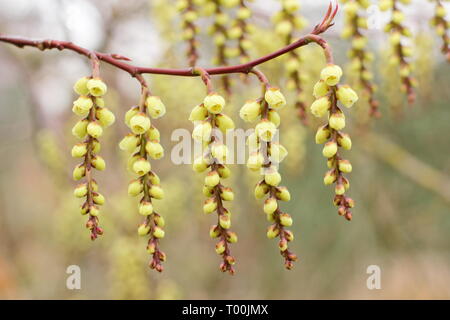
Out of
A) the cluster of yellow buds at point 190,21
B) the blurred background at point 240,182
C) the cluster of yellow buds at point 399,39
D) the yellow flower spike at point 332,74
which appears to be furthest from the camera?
the blurred background at point 240,182

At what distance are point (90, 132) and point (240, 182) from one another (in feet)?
9.16

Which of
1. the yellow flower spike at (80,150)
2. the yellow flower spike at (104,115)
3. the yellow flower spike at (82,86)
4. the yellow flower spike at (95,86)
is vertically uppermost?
the yellow flower spike at (82,86)

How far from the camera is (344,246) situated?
4.20 m

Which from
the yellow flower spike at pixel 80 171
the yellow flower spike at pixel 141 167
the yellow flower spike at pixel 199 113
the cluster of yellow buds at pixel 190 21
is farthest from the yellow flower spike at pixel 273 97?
the cluster of yellow buds at pixel 190 21

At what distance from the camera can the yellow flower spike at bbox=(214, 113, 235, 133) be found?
3.01 feet

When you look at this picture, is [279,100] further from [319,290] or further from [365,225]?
[319,290]

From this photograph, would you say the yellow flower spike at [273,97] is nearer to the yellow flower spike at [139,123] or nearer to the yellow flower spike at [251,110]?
the yellow flower spike at [251,110]

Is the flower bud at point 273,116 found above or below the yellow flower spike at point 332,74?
below

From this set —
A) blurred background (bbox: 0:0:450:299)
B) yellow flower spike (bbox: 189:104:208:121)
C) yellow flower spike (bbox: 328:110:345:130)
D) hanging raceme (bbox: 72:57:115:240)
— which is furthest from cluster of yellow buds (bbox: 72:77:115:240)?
blurred background (bbox: 0:0:450:299)

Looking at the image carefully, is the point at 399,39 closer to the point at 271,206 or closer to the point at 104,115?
the point at 271,206

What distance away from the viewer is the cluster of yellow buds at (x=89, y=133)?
0.92 metres

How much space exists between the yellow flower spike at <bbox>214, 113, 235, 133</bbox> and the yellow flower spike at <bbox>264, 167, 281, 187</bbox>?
10 centimetres

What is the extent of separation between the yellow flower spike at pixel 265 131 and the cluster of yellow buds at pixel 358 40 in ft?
1.82

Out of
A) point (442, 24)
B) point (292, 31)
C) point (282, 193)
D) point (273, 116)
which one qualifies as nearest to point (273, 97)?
point (273, 116)
